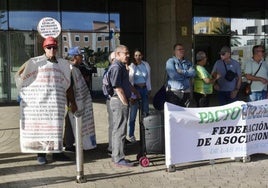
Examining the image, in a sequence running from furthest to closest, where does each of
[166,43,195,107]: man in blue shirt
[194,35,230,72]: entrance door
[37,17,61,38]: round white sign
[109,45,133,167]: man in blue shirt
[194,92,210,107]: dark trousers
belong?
1. [194,35,230,72]: entrance door
2. [194,92,210,107]: dark trousers
3. [166,43,195,107]: man in blue shirt
4. [37,17,61,38]: round white sign
5. [109,45,133,167]: man in blue shirt

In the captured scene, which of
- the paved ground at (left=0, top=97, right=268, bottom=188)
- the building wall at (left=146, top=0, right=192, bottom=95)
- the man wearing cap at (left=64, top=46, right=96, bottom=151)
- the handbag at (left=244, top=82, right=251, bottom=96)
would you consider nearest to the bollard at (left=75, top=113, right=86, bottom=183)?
the paved ground at (left=0, top=97, right=268, bottom=188)

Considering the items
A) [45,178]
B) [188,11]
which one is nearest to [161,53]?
[188,11]

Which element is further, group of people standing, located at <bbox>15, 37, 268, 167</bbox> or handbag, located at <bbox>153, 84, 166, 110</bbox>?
handbag, located at <bbox>153, 84, 166, 110</bbox>

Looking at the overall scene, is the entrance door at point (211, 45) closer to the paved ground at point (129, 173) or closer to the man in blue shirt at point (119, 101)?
the paved ground at point (129, 173)

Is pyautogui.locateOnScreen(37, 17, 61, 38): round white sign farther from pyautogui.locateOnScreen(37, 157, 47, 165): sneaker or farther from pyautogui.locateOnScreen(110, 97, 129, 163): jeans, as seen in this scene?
pyautogui.locateOnScreen(37, 157, 47, 165): sneaker

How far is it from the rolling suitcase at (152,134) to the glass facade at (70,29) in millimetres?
10964

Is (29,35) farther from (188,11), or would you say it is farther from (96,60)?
(188,11)

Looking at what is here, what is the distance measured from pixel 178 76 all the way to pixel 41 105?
7.53 ft

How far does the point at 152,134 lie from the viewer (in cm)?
727

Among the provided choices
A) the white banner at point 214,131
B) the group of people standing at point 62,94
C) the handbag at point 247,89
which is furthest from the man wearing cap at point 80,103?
the handbag at point 247,89

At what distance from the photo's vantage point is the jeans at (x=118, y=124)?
6.92 meters

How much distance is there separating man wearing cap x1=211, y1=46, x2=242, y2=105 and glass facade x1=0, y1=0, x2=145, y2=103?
10126 millimetres

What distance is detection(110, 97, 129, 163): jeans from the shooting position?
22.7ft

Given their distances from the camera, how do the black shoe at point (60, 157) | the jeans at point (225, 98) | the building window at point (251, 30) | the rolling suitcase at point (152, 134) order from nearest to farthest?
the rolling suitcase at point (152, 134)
the black shoe at point (60, 157)
the jeans at point (225, 98)
the building window at point (251, 30)
